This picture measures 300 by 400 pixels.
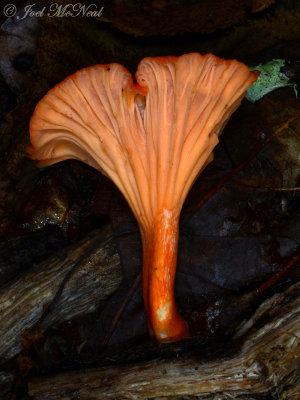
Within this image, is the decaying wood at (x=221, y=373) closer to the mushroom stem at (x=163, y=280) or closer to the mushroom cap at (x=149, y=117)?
the mushroom stem at (x=163, y=280)

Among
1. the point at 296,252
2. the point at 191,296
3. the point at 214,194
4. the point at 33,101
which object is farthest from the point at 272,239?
the point at 33,101

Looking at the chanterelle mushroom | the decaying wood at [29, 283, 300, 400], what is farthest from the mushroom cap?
the decaying wood at [29, 283, 300, 400]

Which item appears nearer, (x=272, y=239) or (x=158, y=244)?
(x=158, y=244)

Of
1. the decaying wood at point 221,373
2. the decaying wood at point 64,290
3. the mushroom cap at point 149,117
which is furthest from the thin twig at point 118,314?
the mushroom cap at point 149,117

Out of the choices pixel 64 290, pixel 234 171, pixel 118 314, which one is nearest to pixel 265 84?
pixel 234 171

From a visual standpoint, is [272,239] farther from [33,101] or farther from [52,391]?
[33,101]

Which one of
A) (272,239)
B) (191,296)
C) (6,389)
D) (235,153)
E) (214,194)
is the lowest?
(6,389)
